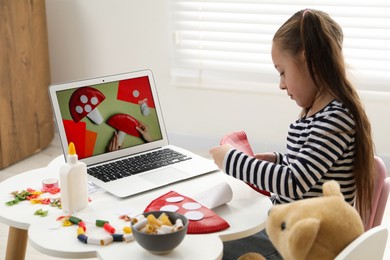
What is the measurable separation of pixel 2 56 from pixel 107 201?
1823 mm

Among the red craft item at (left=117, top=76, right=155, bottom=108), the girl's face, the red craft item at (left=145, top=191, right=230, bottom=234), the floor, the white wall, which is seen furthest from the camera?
→ the white wall

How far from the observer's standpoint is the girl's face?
1471 millimetres

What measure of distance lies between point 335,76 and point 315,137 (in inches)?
6.6

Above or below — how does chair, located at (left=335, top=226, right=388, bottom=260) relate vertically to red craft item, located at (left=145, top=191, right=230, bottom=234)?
above

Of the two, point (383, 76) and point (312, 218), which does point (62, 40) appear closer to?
point (383, 76)

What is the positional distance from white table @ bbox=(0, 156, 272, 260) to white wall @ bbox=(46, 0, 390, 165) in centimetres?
171

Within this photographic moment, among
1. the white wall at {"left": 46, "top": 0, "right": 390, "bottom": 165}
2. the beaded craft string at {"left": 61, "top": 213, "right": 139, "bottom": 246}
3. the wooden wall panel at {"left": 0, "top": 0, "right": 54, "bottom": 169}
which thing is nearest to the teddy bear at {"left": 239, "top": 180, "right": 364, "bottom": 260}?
the beaded craft string at {"left": 61, "top": 213, "right": 139, "bottom": 246}

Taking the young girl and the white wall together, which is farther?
the white wall

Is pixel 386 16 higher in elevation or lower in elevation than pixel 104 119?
higher

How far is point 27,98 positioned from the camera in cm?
322

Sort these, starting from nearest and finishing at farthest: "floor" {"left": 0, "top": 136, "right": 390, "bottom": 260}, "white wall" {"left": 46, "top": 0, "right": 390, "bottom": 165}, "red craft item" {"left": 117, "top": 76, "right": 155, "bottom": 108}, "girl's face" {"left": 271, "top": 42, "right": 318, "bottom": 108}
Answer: "girl's face" {"left": 271, "top": 42, "right": 318, "bottom": 108} → "red craft item" {"left": 117, "top": 76, "right": 155, "bottom": 108} → "floor" {"left": 0, "top": 136, "right": 390, "bottom": 260} → "white wall" {"left": 46, "top": 0, "right": 390, "bottom": 165}

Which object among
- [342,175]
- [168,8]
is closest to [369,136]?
[342,175]

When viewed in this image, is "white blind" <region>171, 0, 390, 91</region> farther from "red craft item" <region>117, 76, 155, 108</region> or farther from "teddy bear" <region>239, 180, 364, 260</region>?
"teddy bear" <region>239, 180, 364, 260</region>

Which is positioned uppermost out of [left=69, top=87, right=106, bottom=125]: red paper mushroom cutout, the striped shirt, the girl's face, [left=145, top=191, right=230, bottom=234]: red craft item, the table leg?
the girl's face
